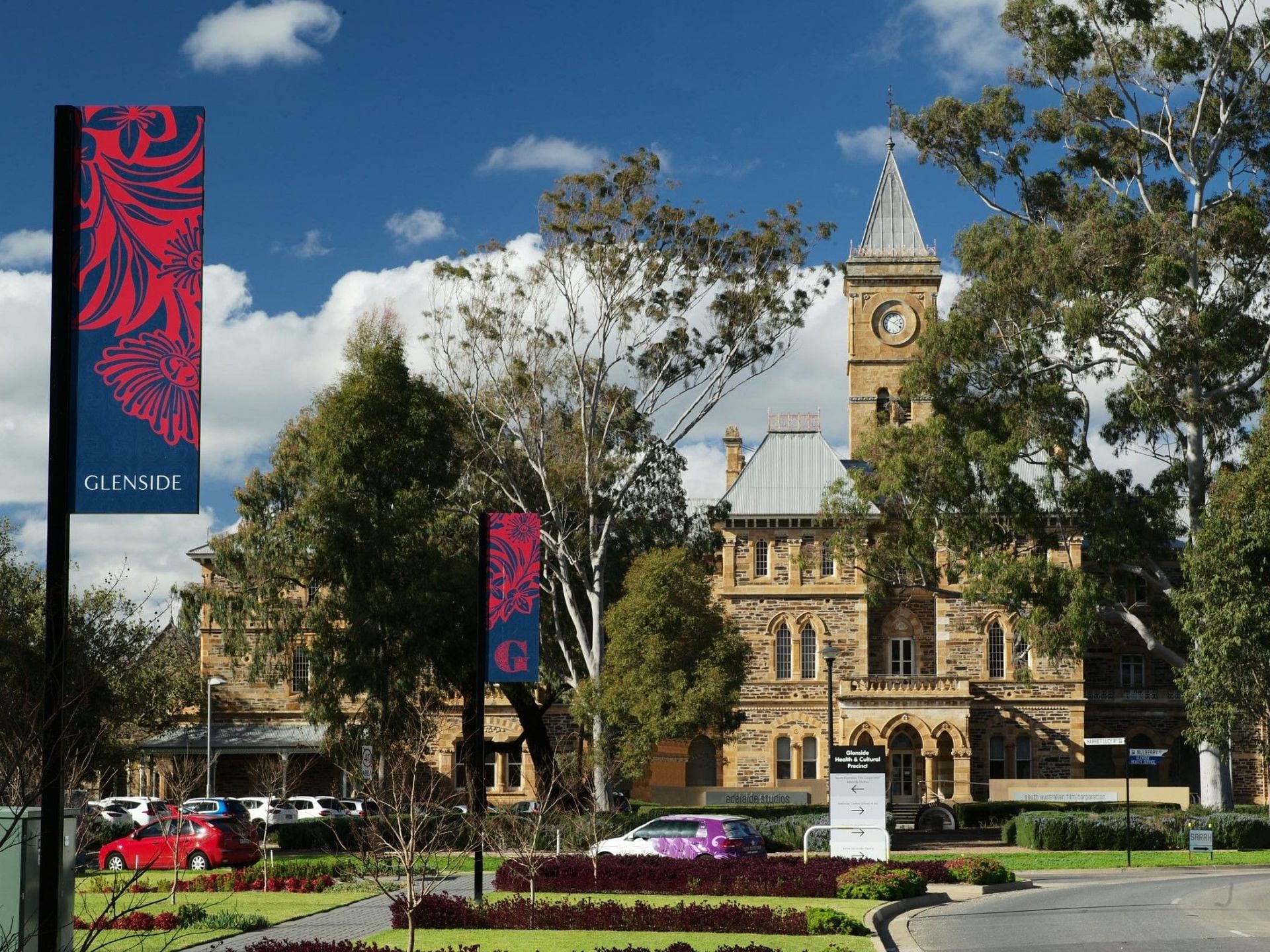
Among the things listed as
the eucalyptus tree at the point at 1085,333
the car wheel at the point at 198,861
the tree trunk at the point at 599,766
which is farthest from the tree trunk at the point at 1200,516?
the car wheel at the point at 198,861

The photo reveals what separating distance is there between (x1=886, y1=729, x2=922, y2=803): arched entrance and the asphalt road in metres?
27.6

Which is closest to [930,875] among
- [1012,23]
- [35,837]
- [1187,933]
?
[1187,933]

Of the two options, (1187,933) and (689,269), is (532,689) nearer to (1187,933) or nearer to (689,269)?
(689,269)

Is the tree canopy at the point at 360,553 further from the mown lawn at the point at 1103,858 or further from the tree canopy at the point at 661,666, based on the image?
the mown lawn at the point at 1103,858

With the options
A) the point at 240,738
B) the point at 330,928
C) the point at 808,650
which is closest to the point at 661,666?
the point at 808,650

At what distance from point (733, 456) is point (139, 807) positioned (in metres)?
29.9

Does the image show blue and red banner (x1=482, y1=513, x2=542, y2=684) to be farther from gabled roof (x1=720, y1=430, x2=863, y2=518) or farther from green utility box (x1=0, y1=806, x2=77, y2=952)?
gabled roof (x1=720, y1=430, x2=863, y2=518)

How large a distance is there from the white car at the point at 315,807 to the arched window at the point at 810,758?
62.2 feet

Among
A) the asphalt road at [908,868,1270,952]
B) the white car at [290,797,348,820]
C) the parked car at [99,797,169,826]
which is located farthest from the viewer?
the white car at [290,797,348,820]

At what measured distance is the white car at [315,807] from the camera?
163 ft

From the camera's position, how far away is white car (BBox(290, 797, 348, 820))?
49.8 meters

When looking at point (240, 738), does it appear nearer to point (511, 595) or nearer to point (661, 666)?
point (661, 666)

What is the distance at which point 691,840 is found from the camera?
29.8 metres

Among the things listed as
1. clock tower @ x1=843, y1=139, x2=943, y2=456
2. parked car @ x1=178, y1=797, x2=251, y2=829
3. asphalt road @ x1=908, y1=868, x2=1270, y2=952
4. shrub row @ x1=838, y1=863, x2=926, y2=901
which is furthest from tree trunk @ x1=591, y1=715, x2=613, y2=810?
clock tower @ x1=843, y1=139, x2=943, y2=456
